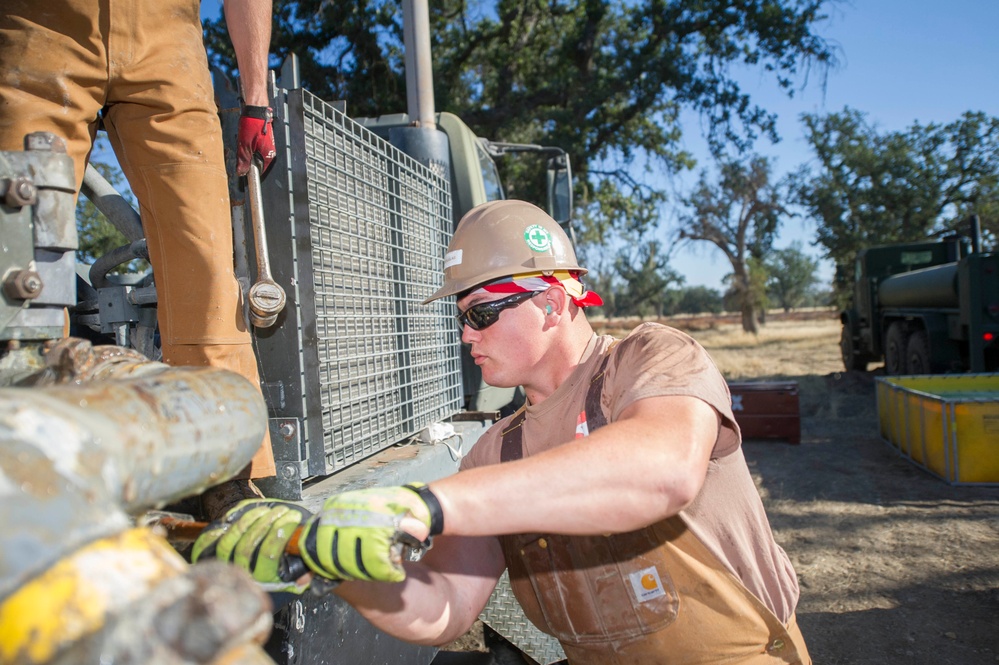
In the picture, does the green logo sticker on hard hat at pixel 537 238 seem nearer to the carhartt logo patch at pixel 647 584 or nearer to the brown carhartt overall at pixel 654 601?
the brown carhartt overall at pixel 654 601

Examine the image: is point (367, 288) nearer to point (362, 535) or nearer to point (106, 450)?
point (362, 535)

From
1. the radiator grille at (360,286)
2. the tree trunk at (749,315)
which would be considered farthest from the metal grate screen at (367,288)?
the tree trunk at (749,315)

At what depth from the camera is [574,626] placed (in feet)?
6.32

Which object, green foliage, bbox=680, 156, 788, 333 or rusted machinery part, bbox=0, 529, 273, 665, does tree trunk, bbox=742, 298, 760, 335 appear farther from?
rusted machinery part, bbox=0, 529, 273, 665

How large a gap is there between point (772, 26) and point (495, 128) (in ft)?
17.7

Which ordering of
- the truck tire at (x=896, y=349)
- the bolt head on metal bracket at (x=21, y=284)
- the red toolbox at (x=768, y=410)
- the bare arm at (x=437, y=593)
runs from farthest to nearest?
the truck tire at (x=896, y=349) < the red toolbox at (x=768, y=410) < the bare arm at (x=437, y=593) < the bolt head on metal bracket at (x=21, y=284)

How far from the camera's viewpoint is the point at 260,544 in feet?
4.05

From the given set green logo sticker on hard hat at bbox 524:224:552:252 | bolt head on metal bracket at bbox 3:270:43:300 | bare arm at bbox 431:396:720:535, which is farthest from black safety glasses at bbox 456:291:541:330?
bolt head on metal bracket at bbox 3:270:43:300

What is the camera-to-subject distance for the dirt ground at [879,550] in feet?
11.7

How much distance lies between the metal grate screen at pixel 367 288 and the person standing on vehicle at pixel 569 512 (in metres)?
0.48

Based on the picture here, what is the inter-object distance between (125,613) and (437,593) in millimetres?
1300

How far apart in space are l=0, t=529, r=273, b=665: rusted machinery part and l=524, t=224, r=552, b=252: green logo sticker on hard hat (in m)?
1.54

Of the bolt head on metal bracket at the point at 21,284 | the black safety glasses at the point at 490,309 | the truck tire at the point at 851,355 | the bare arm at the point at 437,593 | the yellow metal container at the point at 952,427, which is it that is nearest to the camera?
the bolt head on metal bracket at the point at 21,284

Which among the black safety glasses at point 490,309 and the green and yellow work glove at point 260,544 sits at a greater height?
the black safety glasses at point 490,309
